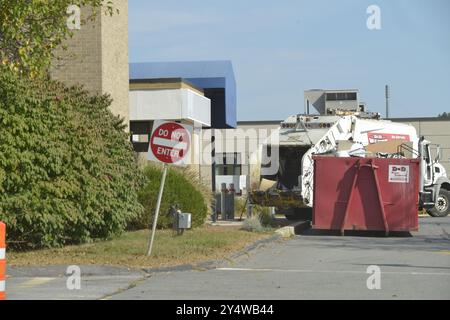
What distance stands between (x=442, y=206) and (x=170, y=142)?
63.1ft

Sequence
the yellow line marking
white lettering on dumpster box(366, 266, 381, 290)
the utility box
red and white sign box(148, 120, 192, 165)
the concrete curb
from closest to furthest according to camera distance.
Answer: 1. white lettering on dumpster box(366, 266, 381, 290)
2. the yellow line marking
3. the concrete curb
4. red and white sign box(148, 120, 192, 165)
5. the utility box

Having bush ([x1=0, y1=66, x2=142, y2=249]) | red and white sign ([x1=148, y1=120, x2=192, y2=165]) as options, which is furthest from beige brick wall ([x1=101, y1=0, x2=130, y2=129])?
red and white sign ([x1=148, y1=120, x2=192, y2=165])

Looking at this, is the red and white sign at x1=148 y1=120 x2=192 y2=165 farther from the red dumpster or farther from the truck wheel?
the truck wheel

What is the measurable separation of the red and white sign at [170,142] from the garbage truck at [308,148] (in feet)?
28.9

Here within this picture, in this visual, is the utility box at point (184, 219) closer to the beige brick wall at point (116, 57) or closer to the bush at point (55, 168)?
the bush at point (55, 168)

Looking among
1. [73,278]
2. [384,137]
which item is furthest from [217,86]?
[73,278]

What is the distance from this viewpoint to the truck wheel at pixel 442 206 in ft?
103

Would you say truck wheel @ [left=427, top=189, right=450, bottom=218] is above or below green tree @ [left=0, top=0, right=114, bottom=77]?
below

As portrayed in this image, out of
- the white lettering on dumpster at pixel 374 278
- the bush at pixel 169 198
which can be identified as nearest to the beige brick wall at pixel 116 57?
the bush at pixel 169 198

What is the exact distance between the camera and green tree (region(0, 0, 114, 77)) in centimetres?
1462

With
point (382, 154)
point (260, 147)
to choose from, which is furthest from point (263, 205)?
point (382, 154)

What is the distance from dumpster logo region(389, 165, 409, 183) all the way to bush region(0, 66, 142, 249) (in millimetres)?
7643

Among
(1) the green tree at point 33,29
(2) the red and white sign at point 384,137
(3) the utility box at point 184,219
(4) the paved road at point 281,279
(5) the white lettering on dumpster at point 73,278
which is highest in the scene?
(1) the green tree at point 33,29

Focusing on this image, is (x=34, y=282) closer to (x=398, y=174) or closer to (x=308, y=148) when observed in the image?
(x=398, y=174)
